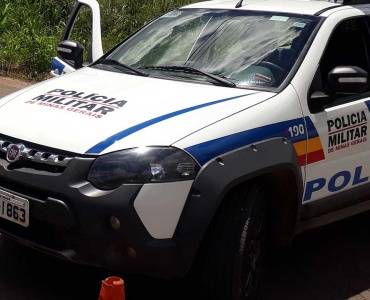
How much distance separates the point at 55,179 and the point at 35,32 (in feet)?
31.0

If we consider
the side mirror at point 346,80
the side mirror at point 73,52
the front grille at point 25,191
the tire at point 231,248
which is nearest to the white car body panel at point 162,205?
the tire at point 231,248

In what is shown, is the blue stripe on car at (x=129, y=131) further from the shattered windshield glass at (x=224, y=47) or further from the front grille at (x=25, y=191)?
the shattered windshield glass at (x=224, y=47)

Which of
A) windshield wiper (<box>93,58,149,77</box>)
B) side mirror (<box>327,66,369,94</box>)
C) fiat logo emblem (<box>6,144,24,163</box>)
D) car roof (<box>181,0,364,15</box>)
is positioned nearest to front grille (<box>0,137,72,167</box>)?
fiat logo emblem (<box>6,144,24,163</box>)

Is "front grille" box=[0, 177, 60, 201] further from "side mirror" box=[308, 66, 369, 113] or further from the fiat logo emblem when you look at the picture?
"side mirror" box=[308, 66, 369, 113]

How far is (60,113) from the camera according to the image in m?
4.09

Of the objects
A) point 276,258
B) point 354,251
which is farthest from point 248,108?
point 354,251

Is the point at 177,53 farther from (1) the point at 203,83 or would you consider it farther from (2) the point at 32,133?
(2) the point at 32,133

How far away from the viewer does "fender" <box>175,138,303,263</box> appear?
3.65 metres

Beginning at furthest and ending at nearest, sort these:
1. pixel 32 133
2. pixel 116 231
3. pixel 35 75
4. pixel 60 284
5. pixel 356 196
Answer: pixel 35 75
pixel 356 196
pixel 60 284
pixel 32 133
pixel 116 231

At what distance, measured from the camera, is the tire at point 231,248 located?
3.84 m

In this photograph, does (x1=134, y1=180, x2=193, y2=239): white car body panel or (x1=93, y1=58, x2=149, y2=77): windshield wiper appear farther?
(x1=93, y1=58, x2=149, y2=77): windshield wiper

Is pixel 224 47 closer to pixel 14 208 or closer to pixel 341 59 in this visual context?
pixel 341 59

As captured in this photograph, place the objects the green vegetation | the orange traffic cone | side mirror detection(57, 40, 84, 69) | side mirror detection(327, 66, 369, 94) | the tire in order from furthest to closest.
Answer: the green vegetation
side mirror detection(57, 40, 84, 69)
side mirror detection(327, 66, 369, 94)
the tire
the orange traffic cone

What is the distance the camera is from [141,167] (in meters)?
3.63
